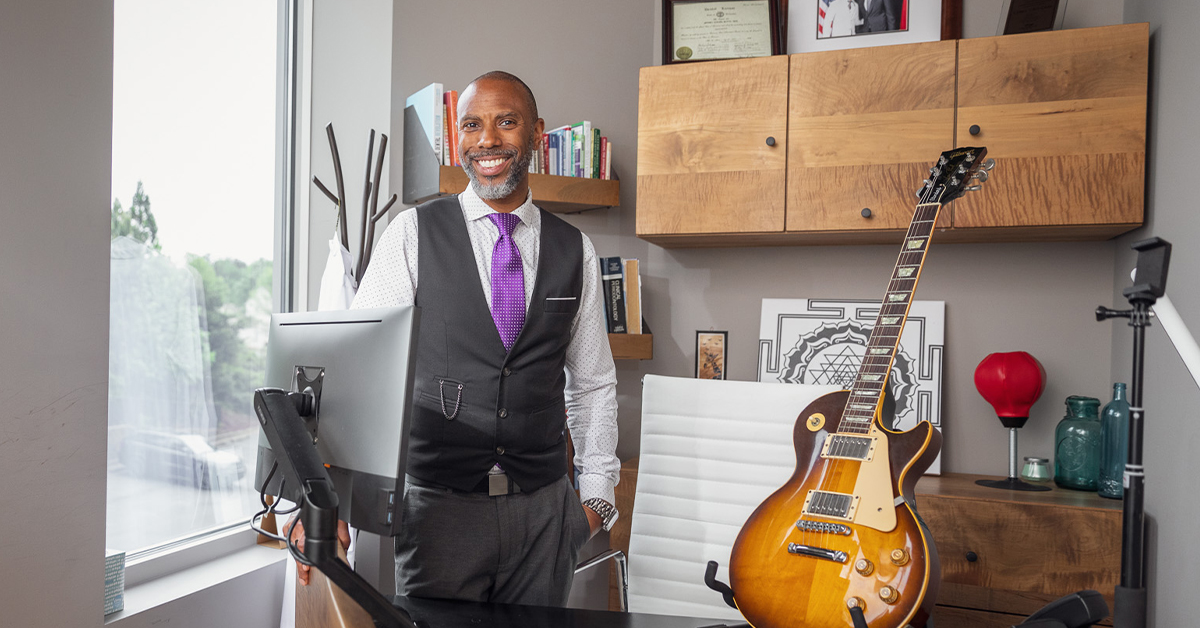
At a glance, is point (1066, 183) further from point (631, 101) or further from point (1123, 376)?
point (631, 101)

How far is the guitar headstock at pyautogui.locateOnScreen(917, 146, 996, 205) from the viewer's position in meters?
1.74

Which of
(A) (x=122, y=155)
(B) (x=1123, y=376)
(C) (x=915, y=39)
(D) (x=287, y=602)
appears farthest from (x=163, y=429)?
(B) (x=1123, y=376)

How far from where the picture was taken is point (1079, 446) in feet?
7.41

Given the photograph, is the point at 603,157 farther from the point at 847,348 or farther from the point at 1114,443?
the point at 1114,443

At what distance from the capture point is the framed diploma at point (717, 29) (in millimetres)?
2576

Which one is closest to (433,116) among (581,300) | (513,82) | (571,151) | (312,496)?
(571,151)

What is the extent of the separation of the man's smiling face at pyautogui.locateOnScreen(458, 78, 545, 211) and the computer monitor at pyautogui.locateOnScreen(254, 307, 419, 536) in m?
0.59

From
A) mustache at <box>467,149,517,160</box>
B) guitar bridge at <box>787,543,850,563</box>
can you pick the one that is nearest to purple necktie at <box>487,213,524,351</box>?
mustache at <box>467,149,517,160</box>

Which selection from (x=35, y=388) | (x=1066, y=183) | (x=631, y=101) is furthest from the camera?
(x=631, y=101)

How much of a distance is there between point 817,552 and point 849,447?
0.80 ft

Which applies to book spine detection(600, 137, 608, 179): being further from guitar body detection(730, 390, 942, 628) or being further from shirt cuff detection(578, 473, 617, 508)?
guitar body detection(730, 390, 942, 628)

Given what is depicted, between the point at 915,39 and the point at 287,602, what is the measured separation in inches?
108

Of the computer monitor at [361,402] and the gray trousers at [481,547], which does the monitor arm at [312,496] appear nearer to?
the computer monitor at [361,402]

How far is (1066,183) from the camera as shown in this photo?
2135 mm
